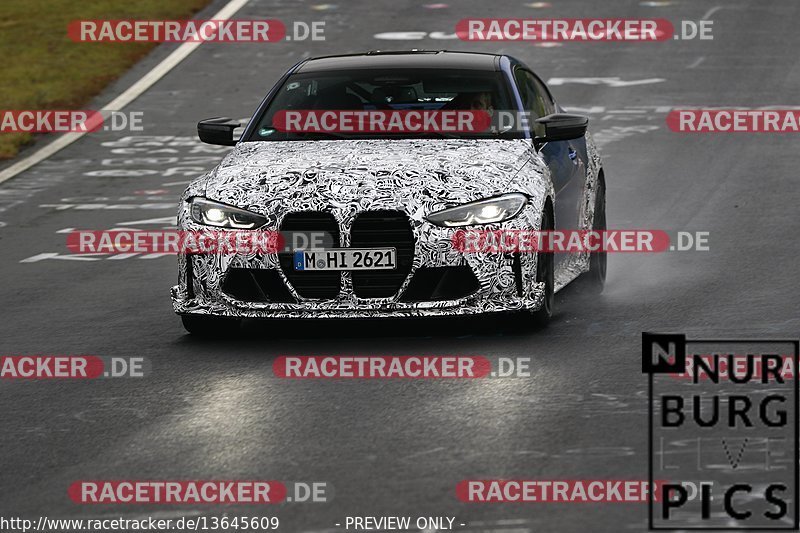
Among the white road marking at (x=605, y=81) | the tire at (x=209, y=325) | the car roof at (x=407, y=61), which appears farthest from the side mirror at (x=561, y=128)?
the white road marking at (x=605, y=81)

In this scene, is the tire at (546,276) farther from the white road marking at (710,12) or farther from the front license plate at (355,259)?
the white road marking at (710,12)

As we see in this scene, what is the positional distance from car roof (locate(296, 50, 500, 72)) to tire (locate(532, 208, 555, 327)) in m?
1.54

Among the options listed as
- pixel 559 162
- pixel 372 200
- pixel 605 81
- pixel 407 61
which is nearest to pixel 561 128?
pixel 559 162

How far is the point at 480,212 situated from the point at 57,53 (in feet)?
58.0

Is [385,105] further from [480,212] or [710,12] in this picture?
[710,12]

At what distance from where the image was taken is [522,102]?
37.7 ft

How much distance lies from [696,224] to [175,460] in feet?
27.0

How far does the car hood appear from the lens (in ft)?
31.9

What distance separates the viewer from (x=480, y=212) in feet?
32.1

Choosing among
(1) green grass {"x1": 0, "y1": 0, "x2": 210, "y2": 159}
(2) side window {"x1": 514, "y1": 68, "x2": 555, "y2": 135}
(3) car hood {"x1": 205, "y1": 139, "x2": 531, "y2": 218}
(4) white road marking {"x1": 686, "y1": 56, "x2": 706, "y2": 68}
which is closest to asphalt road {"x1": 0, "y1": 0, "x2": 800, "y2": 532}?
(3) car hood {"x1": 205, "y1": 139, "x2": 531, "y2": 218}

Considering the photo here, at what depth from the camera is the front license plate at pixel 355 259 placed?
9.66 metres

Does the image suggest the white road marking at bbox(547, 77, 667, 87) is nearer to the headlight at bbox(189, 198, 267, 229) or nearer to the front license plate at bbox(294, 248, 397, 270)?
the headlight at bbox(189, 198, 267, 229)

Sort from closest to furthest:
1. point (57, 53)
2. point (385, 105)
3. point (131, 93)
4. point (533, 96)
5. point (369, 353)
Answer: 1. point (369, 353)
2. point (385, 105)
3. point (533, 96)
4. point (131, 93)
5. point (57, 53)

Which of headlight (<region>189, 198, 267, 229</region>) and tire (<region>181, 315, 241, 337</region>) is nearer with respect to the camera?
headlight (<region>189, 198, 267, 229</region>)
